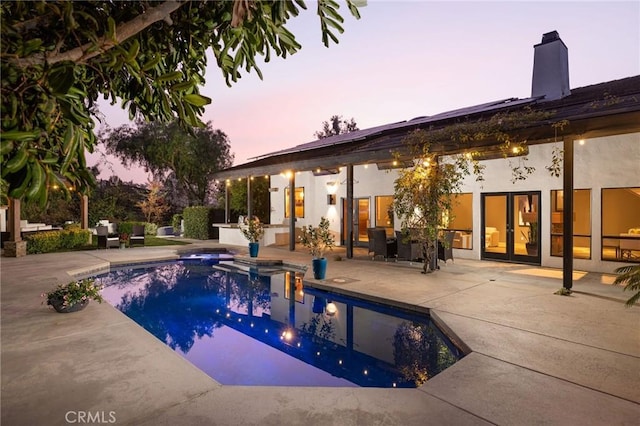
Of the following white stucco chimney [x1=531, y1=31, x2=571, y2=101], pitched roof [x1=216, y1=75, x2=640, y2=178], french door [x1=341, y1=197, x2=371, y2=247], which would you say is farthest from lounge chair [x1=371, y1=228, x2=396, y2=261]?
white stucco chimney [x1=531, y1=31, x2=571, y2=101]

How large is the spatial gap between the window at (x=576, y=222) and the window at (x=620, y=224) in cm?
44

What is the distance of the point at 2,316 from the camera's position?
513 centimetres

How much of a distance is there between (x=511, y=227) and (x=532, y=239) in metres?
0.62

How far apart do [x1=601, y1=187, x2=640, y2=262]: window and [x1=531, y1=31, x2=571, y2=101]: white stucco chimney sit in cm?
345

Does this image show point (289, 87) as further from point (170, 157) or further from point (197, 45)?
point (197, 45)

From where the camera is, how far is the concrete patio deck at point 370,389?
268cm

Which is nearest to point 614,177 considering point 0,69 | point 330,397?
point 330,397

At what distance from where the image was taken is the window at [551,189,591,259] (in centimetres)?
909

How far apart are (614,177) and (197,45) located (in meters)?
10.2

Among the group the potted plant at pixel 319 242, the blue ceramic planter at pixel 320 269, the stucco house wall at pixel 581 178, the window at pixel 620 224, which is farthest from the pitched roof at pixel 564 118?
the blue ceramic planter at pixel 320 269

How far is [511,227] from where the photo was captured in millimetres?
10070

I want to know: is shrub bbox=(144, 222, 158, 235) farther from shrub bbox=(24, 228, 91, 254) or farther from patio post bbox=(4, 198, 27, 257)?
patio post bbox=(4, 198, 27, 257)

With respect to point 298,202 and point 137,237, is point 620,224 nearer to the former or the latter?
point 298,202

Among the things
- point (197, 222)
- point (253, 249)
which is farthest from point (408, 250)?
point (197, 222)
